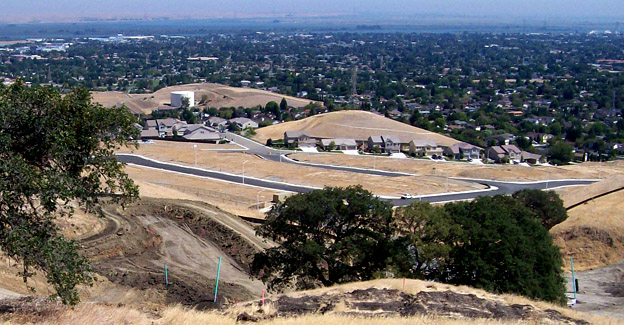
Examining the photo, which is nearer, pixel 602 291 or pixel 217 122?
pixel 602 291

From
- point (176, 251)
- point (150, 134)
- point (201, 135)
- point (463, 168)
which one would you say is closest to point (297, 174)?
point (463, 168)

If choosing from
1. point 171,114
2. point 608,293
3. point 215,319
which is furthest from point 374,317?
point 171,114

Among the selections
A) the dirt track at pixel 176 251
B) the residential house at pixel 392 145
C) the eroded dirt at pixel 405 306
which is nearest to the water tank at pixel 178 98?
the residential house at pixel 392 145

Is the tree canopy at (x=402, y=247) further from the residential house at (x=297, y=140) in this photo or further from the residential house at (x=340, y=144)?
the residential house at (x=297, y=140)

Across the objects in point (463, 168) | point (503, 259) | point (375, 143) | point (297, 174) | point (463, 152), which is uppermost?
point (503, 259)

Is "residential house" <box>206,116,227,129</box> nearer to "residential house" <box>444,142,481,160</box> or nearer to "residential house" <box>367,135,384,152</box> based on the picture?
"residential house" <box>367,135,384,152</box>

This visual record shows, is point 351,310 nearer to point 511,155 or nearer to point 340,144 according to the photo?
point 511,155

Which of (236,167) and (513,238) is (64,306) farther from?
(236,167)
